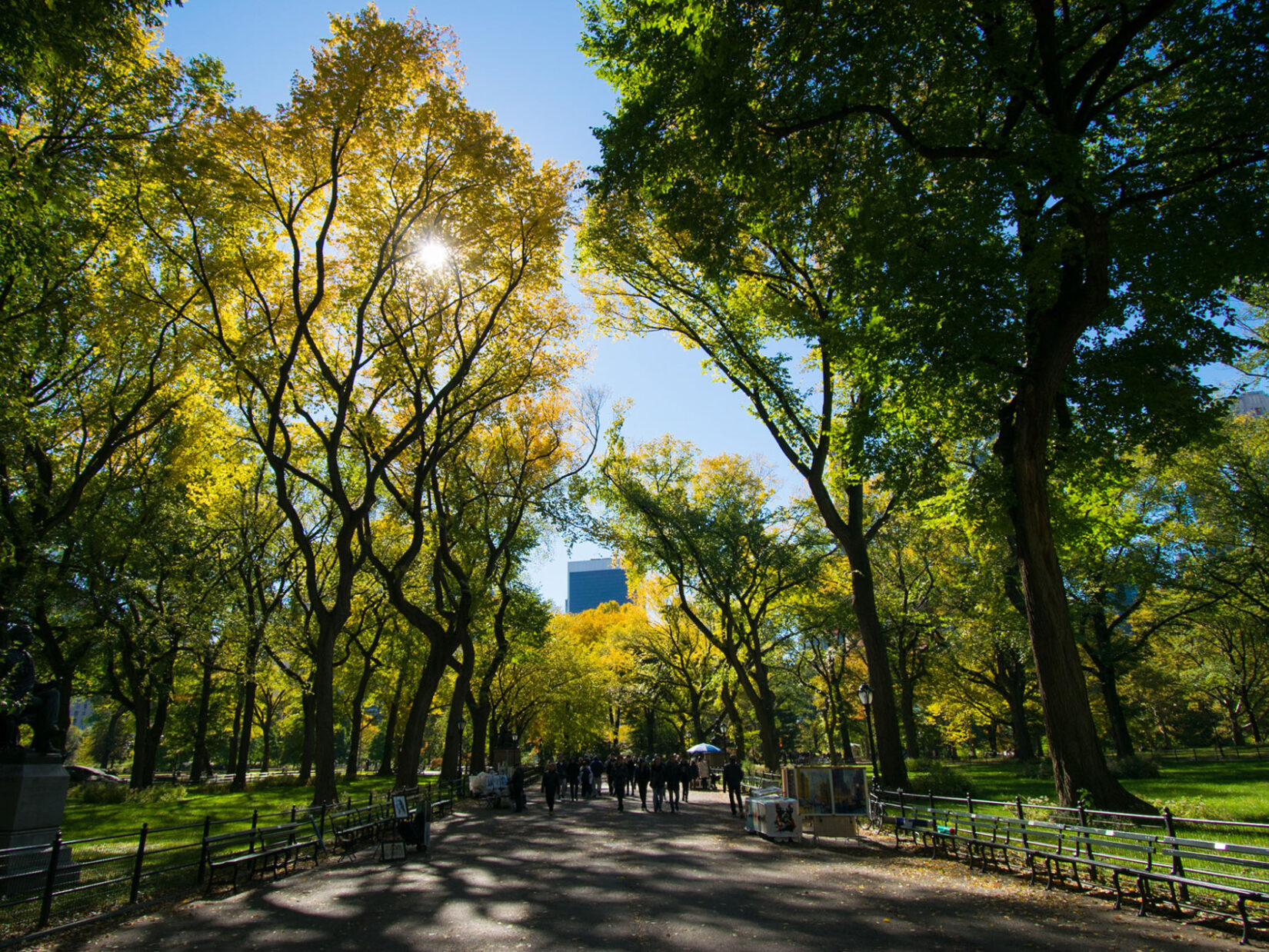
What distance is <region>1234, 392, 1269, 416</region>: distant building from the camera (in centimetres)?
2740

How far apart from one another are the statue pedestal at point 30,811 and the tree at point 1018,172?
13.4m

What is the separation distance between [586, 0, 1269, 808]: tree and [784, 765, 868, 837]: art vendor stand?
442 cm

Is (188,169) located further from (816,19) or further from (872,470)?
(872,470)

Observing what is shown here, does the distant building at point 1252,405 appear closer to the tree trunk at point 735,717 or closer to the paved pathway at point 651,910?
the paved pathway at point 651,910

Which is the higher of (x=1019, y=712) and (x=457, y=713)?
(x=457, y=713)

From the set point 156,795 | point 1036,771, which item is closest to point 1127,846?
point 1036,771

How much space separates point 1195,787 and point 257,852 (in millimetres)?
21218

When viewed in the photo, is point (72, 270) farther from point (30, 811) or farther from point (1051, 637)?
point (1051, 637)

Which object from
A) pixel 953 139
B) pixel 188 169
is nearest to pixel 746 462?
pixel 953 139

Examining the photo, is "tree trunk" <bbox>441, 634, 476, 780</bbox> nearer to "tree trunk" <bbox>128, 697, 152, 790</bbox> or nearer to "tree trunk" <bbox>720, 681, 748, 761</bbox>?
"tree trunk" <bbox>128, 697, 152, 790</bbox>

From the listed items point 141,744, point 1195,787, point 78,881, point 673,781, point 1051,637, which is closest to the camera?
point 78,881

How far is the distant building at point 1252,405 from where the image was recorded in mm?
27397

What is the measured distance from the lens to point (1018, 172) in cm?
925

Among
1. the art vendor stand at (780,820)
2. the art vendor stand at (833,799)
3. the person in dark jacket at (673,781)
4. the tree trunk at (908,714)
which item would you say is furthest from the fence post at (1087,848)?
the tree trunk at (908,714)
